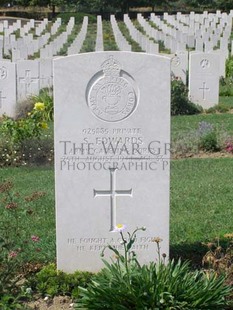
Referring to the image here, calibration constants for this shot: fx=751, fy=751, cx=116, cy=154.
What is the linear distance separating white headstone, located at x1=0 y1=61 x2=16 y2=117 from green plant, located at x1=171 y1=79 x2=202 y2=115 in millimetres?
3185

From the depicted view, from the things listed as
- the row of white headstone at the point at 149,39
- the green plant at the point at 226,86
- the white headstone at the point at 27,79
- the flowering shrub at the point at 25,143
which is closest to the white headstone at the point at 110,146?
the flowering shrub at the point at 25,143

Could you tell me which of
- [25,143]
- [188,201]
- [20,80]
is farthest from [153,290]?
[20,80]

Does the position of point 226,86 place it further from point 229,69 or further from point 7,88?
point 7,88

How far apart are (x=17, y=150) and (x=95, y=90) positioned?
19.1 feet

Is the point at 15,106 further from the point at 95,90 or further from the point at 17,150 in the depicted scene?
the point at 95,90

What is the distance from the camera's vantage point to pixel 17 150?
11086 mm

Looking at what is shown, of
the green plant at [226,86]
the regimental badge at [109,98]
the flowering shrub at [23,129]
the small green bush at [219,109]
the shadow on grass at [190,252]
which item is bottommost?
the shadow on grass at [190,252]

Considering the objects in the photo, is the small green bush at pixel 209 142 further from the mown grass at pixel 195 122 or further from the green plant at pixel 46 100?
the green plant at pixel 46 100

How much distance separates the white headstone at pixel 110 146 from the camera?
541 centimetres

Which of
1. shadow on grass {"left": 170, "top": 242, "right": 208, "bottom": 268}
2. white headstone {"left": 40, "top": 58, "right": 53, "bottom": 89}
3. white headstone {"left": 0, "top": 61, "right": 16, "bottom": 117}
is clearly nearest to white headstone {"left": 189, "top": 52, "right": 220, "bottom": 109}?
white headstone {"left": 40, "top": 58, "right": 53, "bottom": 89}

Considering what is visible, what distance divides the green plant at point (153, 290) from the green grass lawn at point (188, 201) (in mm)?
1227

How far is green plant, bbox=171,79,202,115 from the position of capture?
15.1 m

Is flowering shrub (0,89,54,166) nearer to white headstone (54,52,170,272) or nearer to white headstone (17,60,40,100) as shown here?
white headstone (17,60,40,100)

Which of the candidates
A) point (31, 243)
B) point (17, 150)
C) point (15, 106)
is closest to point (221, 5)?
point (15, 106)
